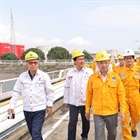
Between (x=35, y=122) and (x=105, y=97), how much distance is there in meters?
1.18

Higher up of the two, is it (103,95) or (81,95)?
(103,95)

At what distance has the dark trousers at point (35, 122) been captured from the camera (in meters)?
4.05

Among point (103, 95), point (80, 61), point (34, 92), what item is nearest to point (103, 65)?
point (103, 95)

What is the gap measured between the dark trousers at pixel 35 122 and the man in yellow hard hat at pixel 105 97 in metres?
0.87

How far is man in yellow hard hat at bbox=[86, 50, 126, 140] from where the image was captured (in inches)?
153

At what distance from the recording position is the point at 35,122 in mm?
4113

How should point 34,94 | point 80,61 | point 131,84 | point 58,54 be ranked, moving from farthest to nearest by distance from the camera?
point 58,54 < point 131,84 < point 80,61 < point 34,94

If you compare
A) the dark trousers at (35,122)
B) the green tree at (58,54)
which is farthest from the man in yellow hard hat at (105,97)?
the green tree at (58,54)

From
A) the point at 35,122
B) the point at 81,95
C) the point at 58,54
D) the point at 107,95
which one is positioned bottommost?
the point at 35,122

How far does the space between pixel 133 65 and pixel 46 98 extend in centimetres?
189

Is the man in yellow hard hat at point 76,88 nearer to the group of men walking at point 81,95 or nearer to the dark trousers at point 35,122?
the group of men walking at point 81,95

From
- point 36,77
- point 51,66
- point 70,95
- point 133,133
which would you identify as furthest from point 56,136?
point 51,66

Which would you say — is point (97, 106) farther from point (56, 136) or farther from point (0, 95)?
point (0, 95)

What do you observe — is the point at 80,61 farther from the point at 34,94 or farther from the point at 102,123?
the point at 102,123
